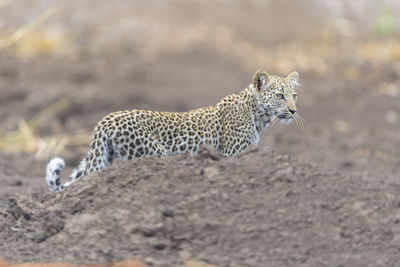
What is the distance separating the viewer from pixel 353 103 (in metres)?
16.4

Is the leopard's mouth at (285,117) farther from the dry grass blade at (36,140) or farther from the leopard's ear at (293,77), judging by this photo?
the dry grass blade at (36,140)

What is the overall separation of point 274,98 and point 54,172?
2124mm

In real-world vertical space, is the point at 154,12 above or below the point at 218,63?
above

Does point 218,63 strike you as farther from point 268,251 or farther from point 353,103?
point 268,251

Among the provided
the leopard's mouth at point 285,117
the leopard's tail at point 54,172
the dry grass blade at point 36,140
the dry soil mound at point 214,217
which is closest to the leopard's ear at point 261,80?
the leopard's mouth at point 285,117

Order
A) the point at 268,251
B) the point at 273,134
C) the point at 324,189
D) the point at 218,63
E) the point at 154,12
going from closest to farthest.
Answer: the point at 268,251
the point at 324,189
the point at 273,134
the point at 218,63
the point at 154,12

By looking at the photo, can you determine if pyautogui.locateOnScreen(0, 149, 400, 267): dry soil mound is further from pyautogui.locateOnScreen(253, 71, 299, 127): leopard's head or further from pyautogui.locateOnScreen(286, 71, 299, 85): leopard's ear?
pyautogui.locateOnScreen(286, 71, 299, 85): leopard's ear

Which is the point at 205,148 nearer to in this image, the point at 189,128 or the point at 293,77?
the point at 189,128

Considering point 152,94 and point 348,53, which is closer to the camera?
point 152,94

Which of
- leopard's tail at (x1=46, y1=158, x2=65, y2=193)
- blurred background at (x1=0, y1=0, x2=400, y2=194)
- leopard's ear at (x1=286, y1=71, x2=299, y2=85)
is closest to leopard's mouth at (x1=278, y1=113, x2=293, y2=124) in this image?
leopard's ear at (x1=286, y1=71, x2=299, y2=85)

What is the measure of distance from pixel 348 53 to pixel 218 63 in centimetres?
401

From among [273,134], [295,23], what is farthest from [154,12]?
[273,134]

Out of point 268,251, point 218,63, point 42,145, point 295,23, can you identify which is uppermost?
point 295,23

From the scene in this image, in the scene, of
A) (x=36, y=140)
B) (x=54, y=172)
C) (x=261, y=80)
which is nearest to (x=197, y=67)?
(x=36, y=140)
